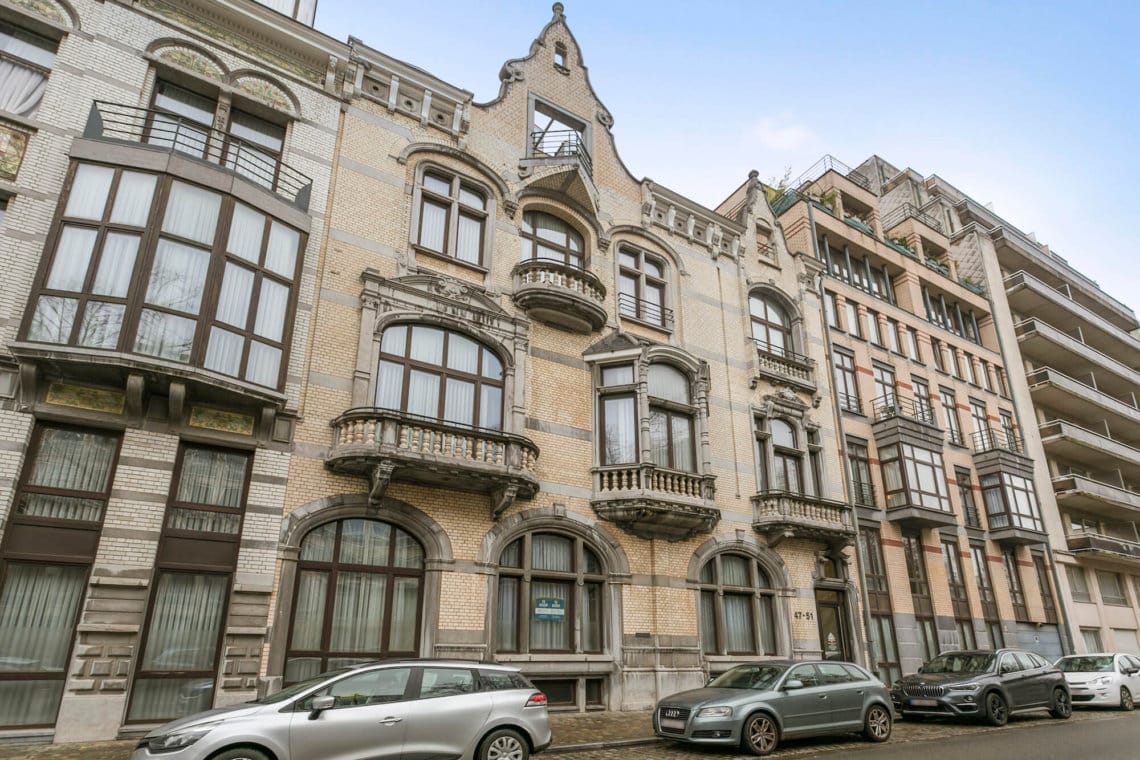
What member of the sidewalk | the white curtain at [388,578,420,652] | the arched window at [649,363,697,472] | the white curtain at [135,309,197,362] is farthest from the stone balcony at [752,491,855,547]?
the white curtain at [135,309,197,362]

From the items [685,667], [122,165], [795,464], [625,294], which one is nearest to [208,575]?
[122,165]

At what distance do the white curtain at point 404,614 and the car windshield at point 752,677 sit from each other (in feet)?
19.4

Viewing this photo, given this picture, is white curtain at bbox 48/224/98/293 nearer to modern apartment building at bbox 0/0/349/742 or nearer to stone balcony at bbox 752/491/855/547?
modern apartment building at bbox 0/0/349/742

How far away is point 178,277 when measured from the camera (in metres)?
12.1

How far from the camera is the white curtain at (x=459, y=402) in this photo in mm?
15367

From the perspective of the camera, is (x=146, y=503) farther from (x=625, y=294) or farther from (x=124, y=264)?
(x=625, y=294)

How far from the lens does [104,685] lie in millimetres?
10352

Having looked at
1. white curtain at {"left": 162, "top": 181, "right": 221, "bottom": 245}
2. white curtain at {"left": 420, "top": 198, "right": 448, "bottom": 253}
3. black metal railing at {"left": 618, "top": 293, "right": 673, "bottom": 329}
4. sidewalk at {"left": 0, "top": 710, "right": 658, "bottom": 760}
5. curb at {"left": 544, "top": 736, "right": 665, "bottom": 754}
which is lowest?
curb at {"left": 544, "top": 736, "right": 665, "bottom": 754}

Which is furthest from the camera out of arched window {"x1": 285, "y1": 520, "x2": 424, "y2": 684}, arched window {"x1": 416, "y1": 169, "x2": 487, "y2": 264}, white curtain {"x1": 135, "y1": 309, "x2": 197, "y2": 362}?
arched window {"x1": 416, "y1": 169, "x2": 487, "y2": 264}

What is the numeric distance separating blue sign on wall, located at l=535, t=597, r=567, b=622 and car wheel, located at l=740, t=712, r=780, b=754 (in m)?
5.74

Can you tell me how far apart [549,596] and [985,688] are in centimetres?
937

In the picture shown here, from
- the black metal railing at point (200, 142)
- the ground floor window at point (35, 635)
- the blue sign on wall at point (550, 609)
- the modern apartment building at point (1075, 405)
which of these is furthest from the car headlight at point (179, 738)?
the modern apartment building at point (1075, 405)

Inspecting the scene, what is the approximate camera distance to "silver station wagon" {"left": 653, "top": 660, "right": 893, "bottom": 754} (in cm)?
1070

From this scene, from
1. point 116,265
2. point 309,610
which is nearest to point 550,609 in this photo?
point 309,610
